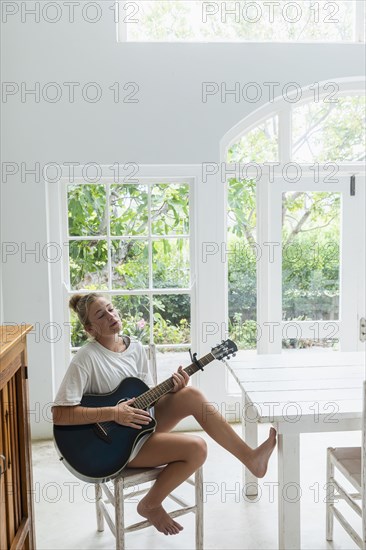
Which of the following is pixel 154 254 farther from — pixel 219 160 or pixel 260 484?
pixel 260 484

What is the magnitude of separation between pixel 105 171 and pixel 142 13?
42.4 inches

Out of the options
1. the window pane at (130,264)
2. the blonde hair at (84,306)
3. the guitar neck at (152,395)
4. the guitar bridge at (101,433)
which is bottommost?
the guitar bridge at (101,433)

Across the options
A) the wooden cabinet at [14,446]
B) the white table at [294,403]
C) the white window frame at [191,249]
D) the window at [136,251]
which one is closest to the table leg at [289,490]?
the white table at [294,403]

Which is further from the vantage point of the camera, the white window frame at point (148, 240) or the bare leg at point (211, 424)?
the white window frame at point (148, 240)

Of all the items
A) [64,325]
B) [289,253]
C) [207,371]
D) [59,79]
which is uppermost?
[59,79]

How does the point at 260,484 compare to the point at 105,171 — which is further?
the point at 105,171

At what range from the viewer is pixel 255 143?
4000 mm

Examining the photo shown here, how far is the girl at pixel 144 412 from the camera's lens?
2400 millimetres

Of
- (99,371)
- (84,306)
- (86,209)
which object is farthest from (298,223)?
(99,371)

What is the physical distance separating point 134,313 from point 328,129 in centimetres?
187

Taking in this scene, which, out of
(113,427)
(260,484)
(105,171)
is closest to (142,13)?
(105,171)

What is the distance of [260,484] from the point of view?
322cm

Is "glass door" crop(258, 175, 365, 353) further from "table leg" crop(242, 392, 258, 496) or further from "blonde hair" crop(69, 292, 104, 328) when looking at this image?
"blonde hair" crop(69, 292, 104, 328)

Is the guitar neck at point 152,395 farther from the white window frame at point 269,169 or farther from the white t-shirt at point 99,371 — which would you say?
the white window frame at point 269,169
